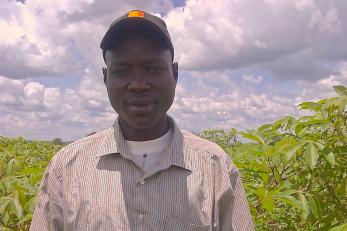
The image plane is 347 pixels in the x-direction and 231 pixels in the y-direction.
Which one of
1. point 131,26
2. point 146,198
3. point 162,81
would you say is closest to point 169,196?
point 146,198

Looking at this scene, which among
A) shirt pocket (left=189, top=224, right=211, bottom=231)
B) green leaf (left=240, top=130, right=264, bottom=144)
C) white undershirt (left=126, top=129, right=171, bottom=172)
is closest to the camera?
shirt pocket (left=189, top=224, right=211, bottom=231)

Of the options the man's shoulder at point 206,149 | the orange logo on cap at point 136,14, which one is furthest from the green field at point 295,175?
the orange logo on cap at point 136,14

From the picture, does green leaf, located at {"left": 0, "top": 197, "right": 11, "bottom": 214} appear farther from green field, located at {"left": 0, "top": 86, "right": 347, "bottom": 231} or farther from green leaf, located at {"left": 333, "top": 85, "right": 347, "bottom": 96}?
green leaf, located at {"left": 333, "top": 85, "right": 347, "bottom": 96}

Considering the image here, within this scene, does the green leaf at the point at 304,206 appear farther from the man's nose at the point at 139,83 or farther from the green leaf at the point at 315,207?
the man's nose at the point at 139,83

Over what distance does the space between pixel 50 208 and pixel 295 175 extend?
1527mm

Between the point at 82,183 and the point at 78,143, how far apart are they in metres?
0.16

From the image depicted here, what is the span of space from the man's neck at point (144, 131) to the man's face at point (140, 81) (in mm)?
46

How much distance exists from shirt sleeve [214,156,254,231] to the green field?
0.77 metres

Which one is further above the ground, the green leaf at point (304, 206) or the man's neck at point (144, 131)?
the man's neck at point (144, 131)

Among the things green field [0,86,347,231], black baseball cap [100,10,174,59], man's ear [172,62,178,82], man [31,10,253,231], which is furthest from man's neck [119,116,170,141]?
green field [0,86,347,231]

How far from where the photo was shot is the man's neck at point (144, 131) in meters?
1.87

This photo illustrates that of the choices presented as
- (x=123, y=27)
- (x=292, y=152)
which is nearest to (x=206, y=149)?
(x=123, y=27)

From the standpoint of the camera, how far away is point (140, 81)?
1.78m

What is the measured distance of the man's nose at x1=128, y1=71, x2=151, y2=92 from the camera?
177 centimetres
